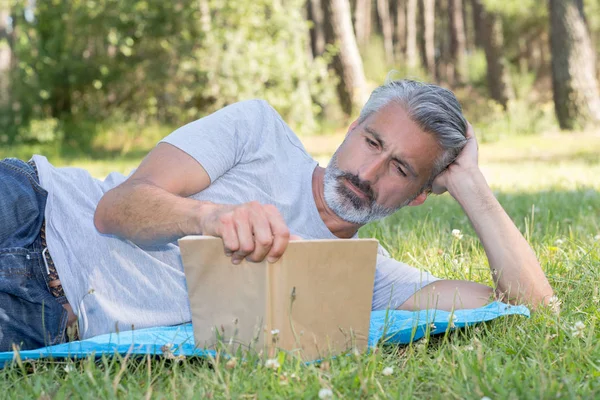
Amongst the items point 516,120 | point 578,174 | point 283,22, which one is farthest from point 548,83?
point 578,174

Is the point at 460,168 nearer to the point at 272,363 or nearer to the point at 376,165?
the point at 376,165

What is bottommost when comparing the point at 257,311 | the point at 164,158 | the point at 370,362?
the point at 370,362

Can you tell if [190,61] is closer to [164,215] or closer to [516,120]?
[516,120]

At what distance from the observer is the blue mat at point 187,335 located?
2.32 m

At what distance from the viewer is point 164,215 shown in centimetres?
237

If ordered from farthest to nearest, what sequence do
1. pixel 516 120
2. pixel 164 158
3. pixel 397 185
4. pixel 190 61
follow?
1. pixel 516 120
2. pixel 190 61
3. pixel 397 185
4. pixel 164 158

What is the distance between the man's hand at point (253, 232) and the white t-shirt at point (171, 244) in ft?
2.04

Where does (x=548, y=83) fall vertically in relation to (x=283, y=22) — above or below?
below

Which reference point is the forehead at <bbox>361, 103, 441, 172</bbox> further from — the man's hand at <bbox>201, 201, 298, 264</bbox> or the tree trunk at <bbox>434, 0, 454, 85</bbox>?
the tree trunk at <bbox>434, 0, 454, 85</bbox>

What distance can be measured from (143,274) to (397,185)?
3.47 feet

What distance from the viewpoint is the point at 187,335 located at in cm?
259

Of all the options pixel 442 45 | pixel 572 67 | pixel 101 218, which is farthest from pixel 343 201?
pixel 442 45

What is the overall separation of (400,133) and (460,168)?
466 mm

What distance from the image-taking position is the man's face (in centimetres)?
296
